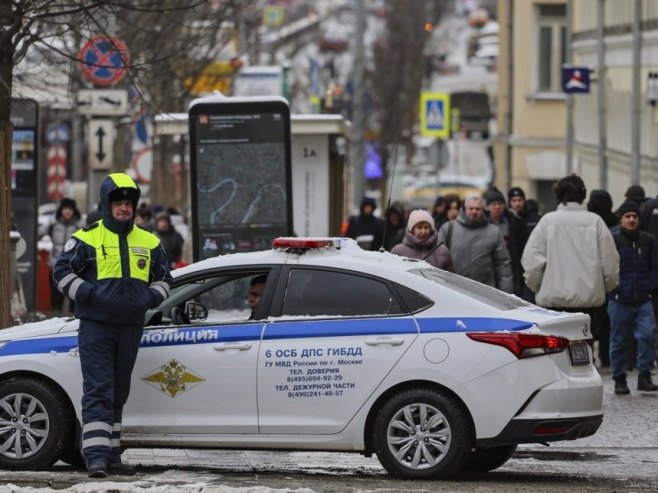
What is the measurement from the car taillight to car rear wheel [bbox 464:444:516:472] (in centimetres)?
97

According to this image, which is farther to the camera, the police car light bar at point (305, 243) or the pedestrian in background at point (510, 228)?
the pedestrian in background at point (510, 228)

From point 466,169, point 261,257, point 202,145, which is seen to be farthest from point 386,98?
point 261,257

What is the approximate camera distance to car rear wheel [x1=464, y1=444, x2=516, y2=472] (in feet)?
39.3

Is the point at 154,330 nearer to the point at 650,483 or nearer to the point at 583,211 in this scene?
the point at 650,483

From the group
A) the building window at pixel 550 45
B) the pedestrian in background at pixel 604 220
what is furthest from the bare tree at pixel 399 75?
the pedestrian in background at pixel 604 220

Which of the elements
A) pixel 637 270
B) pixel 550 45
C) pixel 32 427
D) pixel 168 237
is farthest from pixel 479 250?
pixel 550 45

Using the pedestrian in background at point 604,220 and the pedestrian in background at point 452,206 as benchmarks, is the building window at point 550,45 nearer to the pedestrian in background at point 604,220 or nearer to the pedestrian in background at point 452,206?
the pedestrian in background at point 452,206

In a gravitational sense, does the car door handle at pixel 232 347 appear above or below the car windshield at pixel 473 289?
below

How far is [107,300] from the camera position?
37.1 ft

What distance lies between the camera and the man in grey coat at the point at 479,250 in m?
16.8

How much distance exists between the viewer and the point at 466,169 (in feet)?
285

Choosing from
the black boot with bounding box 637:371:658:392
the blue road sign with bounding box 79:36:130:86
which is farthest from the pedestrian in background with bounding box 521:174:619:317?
the blue road sign with bounding box 79:36:130:86

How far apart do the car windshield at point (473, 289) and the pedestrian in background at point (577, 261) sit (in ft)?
14.2

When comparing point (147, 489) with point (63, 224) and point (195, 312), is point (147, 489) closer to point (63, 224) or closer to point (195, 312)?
point (195, 312)
